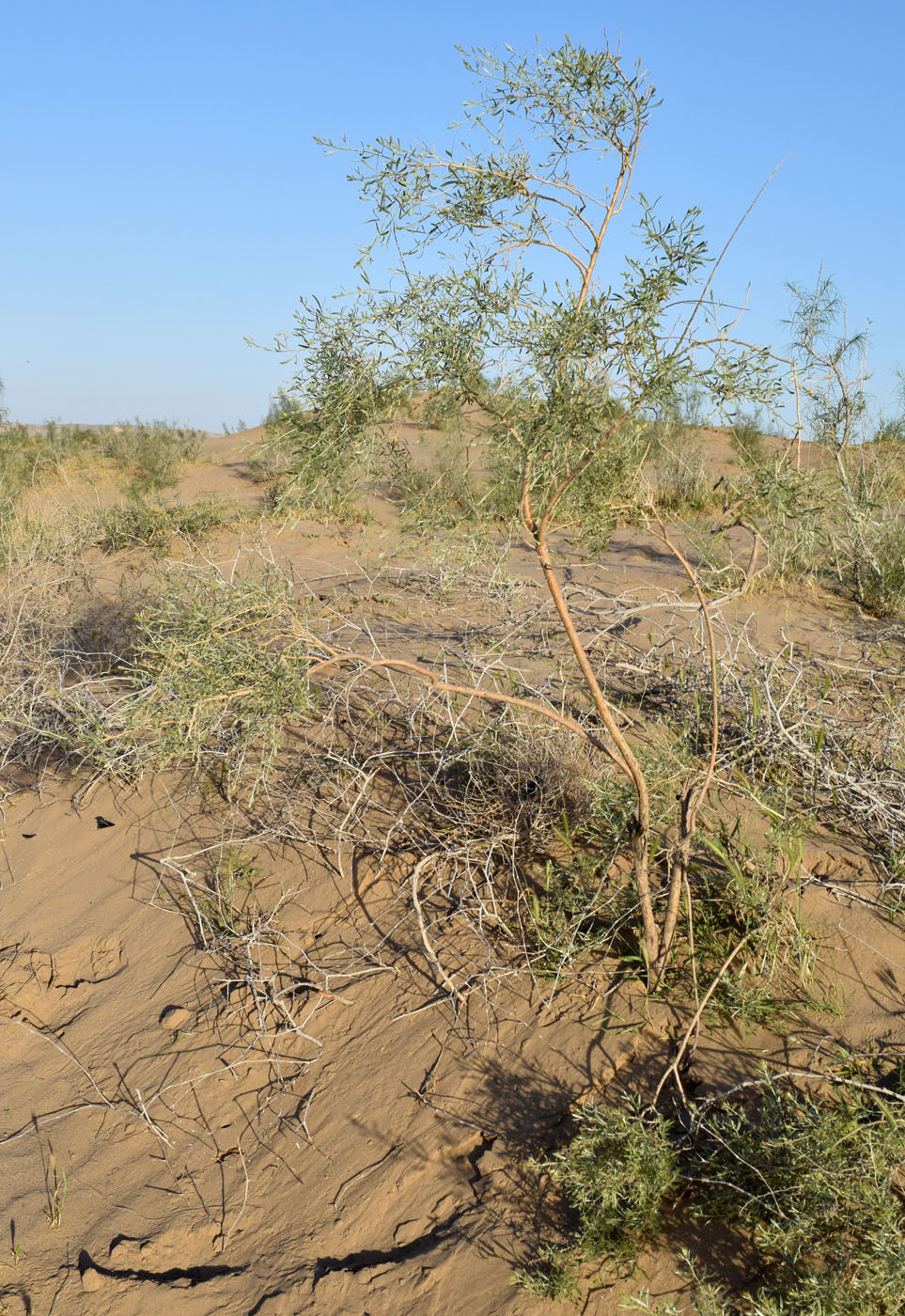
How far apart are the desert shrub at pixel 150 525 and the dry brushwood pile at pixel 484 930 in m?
4.59

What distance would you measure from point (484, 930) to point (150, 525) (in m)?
6.99

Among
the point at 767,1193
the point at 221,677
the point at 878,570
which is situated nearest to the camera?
the point at 767,1193

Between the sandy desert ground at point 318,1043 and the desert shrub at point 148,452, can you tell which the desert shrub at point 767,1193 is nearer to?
the sandy desert ground at point 318,1043

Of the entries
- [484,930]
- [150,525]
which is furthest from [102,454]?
[484,930]

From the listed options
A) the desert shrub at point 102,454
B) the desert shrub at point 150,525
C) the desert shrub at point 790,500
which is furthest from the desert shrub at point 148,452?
the desert shrub at point 790,500

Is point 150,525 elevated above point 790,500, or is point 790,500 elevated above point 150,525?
point 150,525

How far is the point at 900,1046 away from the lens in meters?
2.98

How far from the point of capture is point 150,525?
31.4 ft

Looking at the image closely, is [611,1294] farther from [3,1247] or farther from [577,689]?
[577,689]

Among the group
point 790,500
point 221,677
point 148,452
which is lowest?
point 221,677

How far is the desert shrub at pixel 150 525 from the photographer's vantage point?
31.0ft

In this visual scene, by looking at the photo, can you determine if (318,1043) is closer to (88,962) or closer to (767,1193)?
(88,962)

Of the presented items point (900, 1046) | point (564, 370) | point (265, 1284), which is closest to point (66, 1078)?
point (265, 1284)

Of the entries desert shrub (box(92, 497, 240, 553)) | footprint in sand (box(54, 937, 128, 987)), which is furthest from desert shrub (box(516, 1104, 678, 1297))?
desert shrub (box(92, 497, 240, 553))
